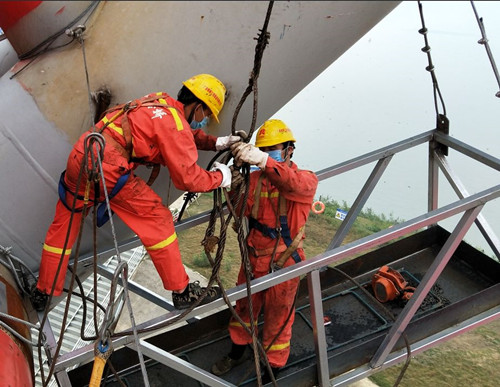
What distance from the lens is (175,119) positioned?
2879mm

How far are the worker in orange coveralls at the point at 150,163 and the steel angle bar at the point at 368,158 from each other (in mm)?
1144

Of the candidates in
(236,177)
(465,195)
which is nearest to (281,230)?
(236,177)

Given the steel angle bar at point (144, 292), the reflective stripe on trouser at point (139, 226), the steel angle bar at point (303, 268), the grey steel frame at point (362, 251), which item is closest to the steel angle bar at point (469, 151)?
the grey steel frame at point (362, 251)

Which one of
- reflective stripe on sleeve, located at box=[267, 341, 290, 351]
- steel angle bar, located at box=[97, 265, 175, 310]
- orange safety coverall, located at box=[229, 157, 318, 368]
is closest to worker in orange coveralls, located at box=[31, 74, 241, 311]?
orange safety coverall, located at box=[229, 157, 318, 368]

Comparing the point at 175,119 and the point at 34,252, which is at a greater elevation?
the point at 175,119

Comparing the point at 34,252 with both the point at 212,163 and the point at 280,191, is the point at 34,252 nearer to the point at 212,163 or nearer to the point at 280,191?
the point at 212,163

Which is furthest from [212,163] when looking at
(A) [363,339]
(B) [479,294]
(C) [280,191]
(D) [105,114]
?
(B) [479,294]

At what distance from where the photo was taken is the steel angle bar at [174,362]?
3.00 meters

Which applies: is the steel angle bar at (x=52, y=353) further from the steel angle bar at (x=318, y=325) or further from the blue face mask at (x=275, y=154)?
the blue face mask at (x=275, y=154)

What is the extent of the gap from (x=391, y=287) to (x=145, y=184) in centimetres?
229

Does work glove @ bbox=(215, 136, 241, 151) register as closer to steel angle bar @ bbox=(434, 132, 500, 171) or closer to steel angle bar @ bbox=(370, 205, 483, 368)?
steel angle bar @ bbox=(370, 205, 483, 368)

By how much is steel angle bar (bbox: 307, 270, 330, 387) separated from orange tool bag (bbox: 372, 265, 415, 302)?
106cm

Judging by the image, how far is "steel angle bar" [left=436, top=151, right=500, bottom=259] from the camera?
404cm

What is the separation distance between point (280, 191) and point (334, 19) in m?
1.08
